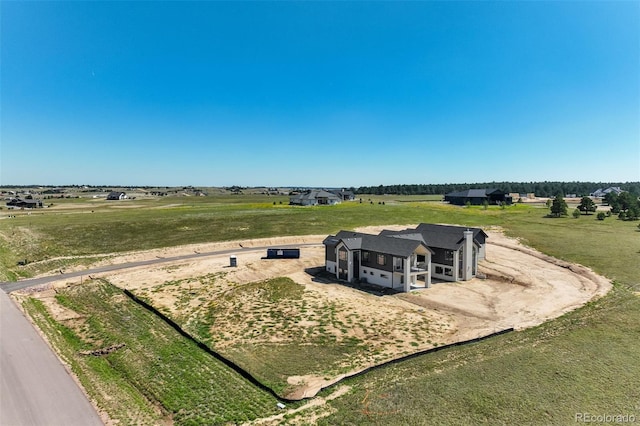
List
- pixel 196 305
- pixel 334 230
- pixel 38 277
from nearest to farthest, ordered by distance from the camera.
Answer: pixel 196 305 < pixel 38 277 < pixel 334 230

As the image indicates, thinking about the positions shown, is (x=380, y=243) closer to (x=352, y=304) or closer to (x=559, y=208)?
(x=352, y=304)

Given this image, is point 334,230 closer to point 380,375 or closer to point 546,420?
point 380,375

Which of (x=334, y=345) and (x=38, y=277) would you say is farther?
(x=38, y=277)

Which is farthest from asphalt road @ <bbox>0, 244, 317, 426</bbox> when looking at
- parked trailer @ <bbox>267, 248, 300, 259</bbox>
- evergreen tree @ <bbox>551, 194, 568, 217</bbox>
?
evergreen tree @ <bbox>551, 194, 568, 217</bbox>

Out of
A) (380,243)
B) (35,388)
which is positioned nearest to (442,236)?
(380,243)

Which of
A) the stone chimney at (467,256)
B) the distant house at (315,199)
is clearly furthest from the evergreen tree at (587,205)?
the stone chimney at (467,256)

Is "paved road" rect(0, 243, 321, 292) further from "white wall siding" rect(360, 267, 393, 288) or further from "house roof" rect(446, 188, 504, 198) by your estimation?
"house roof" rect(446, 188, 504, 198)

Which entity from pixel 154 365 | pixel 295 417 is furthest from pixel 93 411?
pixel 295 417
